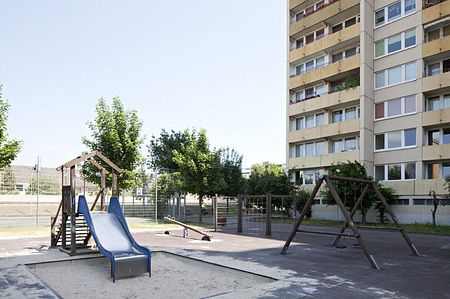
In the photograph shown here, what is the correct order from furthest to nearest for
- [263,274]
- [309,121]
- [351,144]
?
[309,121], [351,144], [263,274]

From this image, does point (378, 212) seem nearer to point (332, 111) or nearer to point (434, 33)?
point (332, 111)

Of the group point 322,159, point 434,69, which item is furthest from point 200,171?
point 434,69

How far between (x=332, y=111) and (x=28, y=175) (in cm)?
2518

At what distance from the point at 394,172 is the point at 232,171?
13094 millimetres

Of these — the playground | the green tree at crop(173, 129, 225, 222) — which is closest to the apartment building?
the green tree at crop(173, 129, 225, 222)

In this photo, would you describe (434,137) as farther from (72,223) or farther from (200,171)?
(72,223)

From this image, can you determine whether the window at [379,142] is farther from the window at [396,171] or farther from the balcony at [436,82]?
the balcony at [436,82]

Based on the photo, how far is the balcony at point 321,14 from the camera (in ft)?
114

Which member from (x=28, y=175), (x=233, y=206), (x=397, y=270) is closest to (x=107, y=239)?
(x=397, y=270)

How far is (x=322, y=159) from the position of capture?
35656 millimetres

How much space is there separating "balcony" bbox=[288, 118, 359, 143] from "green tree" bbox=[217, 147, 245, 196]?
5996mm

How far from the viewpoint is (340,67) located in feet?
113

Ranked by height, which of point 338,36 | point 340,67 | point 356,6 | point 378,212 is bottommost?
point 378,212

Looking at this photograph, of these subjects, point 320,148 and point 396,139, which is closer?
point 396,139
